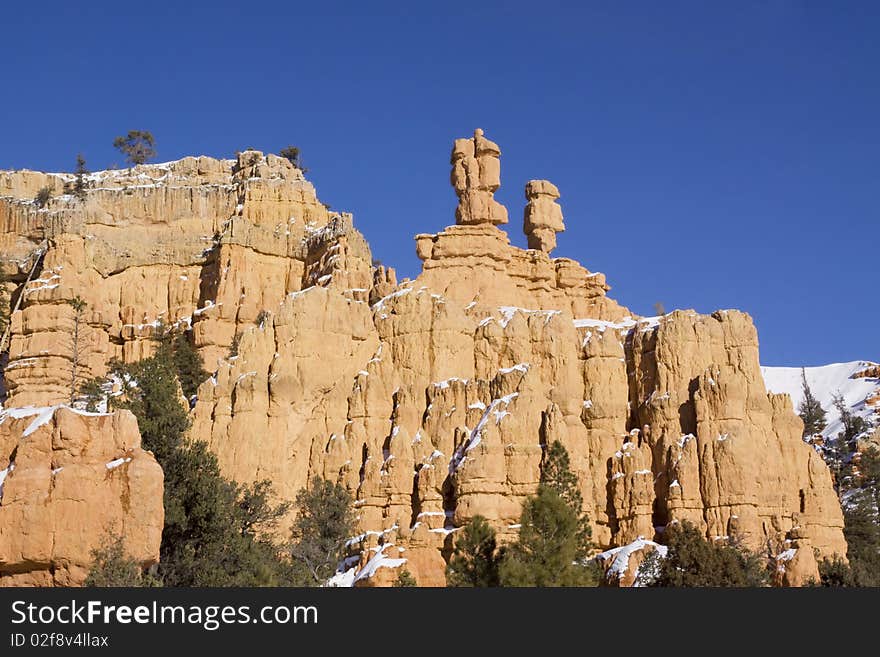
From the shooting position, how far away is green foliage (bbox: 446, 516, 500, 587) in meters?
48.1

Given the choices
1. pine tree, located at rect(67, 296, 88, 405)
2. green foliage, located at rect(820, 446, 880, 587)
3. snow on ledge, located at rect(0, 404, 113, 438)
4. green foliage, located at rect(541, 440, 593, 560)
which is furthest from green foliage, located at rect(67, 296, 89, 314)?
green foliage, located at rect(820, 446, 880, 587)

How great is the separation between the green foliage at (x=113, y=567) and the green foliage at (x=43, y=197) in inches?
2766

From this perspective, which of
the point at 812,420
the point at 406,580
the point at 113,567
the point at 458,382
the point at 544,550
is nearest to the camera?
the point at 113,567

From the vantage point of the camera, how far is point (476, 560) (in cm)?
4903

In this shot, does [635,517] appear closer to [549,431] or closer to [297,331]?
[549,431]

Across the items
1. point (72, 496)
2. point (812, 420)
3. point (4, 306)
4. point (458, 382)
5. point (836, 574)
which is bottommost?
point (72, 496)

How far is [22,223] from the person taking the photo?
98750mm

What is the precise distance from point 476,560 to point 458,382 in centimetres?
2748

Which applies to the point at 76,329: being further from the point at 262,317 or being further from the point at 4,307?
the point at 262,317

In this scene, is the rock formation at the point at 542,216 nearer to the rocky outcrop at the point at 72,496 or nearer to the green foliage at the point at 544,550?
the green foliage at the point at 544,550

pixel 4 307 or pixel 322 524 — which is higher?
pixel 4 307

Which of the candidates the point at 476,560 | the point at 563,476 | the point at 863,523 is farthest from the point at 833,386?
the point at 476,560

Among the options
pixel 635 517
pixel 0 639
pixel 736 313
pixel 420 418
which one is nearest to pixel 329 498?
pixel 420 418

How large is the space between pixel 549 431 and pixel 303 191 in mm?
33737
